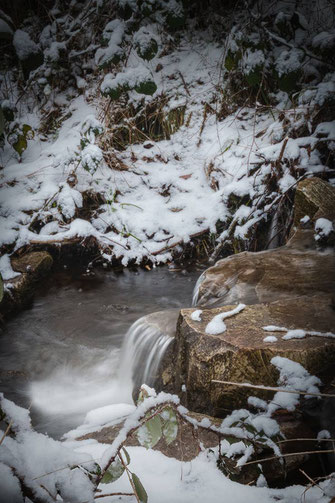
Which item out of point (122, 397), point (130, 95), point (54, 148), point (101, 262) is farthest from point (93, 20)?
point (122, 397)

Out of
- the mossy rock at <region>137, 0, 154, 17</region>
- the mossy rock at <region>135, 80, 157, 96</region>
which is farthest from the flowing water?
the mossy rock at <region>137, 0, 154, 17</region>

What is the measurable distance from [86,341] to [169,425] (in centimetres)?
241

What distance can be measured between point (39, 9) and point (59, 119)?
2480mm

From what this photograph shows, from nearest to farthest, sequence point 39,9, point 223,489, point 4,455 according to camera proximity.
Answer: point 4,455 → point 223,489 → point 39,9

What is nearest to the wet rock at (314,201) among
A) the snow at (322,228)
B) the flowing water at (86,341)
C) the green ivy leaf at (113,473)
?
the snow at (322,228)

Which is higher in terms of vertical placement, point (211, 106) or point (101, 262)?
point (211, 106)

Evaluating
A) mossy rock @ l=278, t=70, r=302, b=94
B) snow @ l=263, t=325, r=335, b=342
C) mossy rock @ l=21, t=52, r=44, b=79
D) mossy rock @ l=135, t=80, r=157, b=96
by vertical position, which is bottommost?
snow @ l=263, t=325, r=335, b=342

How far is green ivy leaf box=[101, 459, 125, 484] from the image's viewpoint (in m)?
0.83

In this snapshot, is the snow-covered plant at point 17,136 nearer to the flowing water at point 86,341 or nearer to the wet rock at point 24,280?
the wet rock at point 24,280

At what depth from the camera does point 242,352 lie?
1.61 meters

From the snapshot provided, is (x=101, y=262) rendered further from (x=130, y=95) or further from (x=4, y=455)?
(x=4, y=455)

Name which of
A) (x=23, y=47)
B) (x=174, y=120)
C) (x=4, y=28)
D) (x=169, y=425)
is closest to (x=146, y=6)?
(x=23, y=47)

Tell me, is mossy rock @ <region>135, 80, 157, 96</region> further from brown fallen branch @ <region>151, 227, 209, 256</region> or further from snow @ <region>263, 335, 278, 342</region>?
snow @ <region>263, 335, 278, 342</region>

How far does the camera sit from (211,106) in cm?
552
